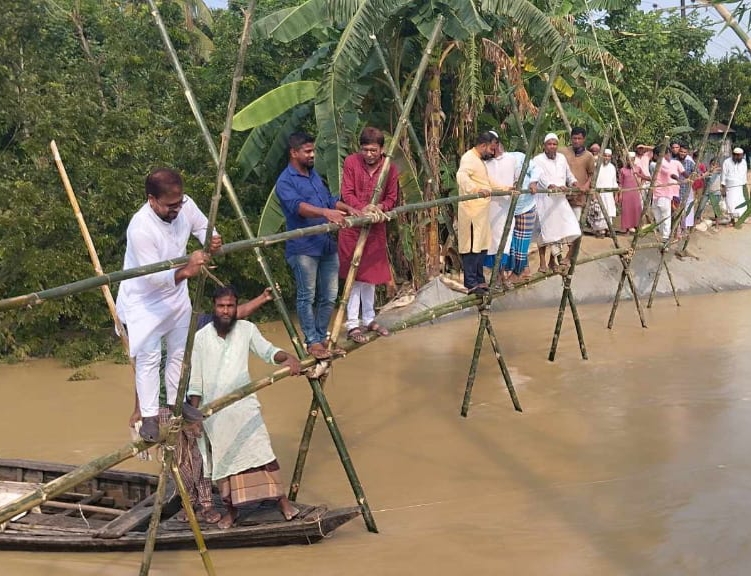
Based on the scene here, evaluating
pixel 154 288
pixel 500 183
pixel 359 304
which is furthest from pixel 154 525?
pixel 500 183

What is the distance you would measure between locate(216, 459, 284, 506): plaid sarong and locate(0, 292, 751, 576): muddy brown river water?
28 centimetres

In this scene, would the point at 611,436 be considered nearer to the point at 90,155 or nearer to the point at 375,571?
the point at 375,571

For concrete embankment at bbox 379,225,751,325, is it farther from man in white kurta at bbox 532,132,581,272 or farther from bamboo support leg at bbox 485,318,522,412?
bamboo support leg at bbox 485,318,522,412

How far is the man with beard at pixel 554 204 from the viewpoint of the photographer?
290 inches

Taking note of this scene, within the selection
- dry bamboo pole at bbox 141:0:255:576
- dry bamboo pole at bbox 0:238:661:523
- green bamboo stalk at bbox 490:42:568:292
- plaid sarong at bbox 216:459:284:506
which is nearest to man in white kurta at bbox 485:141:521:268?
green bamboo stalk at bbox 490:42:568:292

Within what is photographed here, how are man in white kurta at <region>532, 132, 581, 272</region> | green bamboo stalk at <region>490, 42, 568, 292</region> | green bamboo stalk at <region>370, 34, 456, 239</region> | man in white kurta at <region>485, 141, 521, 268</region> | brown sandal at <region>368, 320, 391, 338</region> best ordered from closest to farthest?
brown sandal at <region>368, 320, 391, 338</region>, green bamboo stalk at <region>370, 34, 456, 239</region>, green bamboo stalk at <region>490, 42, 568, 292</region>, man in white kurta at <region>485, 141, 521, 268</region>, man in white kurta at <region>532, 132, 581, 272</region>

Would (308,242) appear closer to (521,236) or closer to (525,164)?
(525,164)

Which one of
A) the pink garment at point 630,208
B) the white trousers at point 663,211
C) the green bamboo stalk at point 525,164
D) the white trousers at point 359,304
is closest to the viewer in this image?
the white trousers at point 359,304

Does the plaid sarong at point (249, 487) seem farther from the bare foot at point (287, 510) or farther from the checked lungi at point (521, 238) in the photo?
the checked lungi at point (521, 238)

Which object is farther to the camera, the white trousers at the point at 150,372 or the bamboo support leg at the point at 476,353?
the bamboo support leg at the point at 476,353

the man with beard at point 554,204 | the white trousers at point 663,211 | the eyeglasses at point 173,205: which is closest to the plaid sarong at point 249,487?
the eyeglasses at point 173,205

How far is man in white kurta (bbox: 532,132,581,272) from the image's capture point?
7375 millimetres

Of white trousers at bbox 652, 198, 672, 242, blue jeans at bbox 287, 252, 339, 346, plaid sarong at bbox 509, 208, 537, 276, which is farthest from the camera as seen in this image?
white trousers at bbox 652, 198, 672, 242

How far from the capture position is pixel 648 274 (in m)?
11.5
